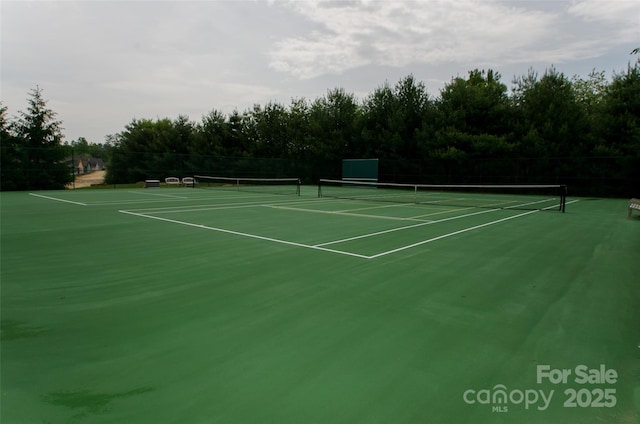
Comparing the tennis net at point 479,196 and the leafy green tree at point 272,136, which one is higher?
the leafy green tree at point 272,136

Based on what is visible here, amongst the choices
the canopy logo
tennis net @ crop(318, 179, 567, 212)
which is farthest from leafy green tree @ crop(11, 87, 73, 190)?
the canopy logo

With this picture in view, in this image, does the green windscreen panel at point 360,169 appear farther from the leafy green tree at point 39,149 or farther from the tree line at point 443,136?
the leafy green tree at point 39,149

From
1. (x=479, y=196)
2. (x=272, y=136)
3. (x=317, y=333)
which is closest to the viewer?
(x=317, y=333)

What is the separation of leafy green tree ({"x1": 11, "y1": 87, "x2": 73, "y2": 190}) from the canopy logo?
2510cm

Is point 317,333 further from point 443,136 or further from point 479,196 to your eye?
point 443,136

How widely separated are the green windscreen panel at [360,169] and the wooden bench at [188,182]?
11694 millimetres

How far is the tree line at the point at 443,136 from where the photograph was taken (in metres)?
19.6

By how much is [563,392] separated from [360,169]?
2562cm

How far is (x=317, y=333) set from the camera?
2604 mm

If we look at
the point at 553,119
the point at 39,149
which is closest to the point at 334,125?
the point at 553,119

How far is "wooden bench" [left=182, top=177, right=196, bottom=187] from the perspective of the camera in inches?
952

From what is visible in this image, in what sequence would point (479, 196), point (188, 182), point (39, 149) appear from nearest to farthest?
point (479, 196) → point (39, 149) → point (188, 182)

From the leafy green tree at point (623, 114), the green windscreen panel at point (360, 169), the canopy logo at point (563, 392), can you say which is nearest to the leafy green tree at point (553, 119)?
the leafy green tree at point (623, 114)

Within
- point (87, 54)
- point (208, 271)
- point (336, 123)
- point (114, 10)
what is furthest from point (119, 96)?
point (208, 271)
